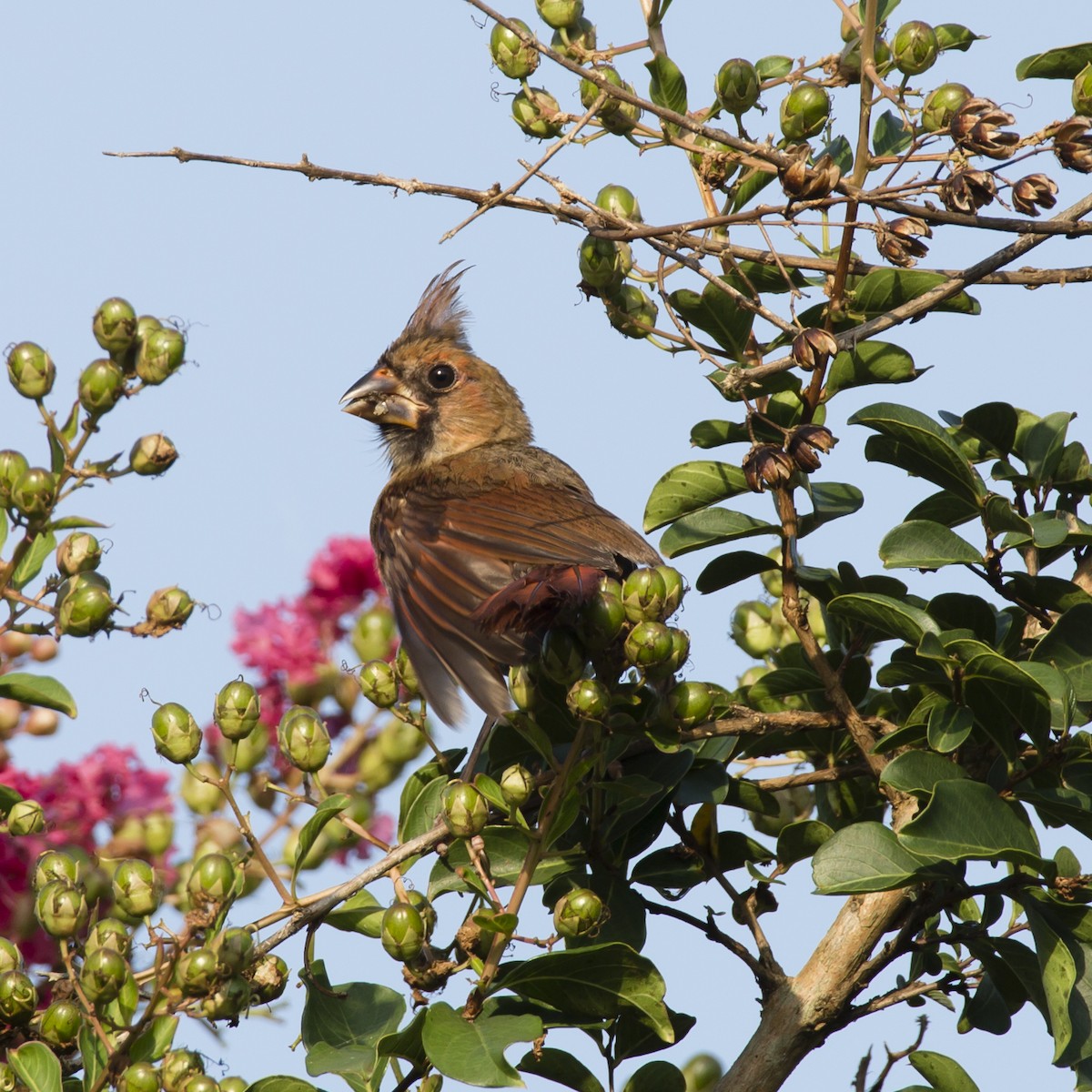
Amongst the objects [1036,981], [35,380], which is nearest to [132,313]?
[35,380]

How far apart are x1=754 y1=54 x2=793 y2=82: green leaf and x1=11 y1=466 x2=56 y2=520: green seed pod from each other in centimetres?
158

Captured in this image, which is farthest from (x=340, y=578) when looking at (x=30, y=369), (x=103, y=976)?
(x=103, y=976)

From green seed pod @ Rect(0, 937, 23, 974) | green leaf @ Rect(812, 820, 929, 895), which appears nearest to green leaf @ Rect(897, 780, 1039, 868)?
green leaf @ Rect(812, 820, 929, 895)

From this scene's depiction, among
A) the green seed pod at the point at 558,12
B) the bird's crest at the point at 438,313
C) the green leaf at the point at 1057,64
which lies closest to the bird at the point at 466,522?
the bird's crest at the point at 438,313

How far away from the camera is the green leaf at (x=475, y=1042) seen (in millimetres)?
2016

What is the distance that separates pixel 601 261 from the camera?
8.91 ft

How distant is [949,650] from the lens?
2352mm

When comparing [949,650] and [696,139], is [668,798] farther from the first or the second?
[696,139]

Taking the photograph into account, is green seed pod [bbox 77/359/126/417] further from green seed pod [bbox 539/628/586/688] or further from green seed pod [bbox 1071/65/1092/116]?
green seed pod [bbox 1071/65/1092/116]

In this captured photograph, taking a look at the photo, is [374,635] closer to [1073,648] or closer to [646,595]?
[646,595]

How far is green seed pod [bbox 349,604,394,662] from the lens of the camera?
145 inches

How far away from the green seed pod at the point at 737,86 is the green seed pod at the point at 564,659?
1.00 meters

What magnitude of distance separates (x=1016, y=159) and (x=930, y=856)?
3.63 ft

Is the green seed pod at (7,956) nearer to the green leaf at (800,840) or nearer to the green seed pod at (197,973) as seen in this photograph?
the green seed pod at (197,973)
